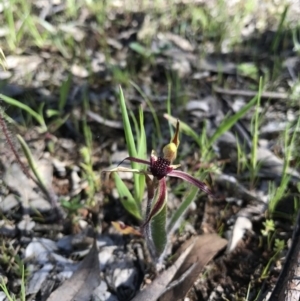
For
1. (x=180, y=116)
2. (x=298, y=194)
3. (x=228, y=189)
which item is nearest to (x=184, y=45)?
(x=180, y=116)

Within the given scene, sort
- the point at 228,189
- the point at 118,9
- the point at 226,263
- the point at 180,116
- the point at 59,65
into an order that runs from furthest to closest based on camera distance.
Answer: the point at 118,9 → the point at 59,65 → the point at 180,116 → the point at 228,189 → the point at 226,263

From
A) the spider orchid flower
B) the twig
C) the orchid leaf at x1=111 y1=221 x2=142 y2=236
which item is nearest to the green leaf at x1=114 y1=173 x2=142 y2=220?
the orchid leaf at x1=111 y1=221 x2=142 y2=236

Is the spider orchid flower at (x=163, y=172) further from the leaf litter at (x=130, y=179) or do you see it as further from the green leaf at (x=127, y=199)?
the leaf litter at (x=130, y=179)

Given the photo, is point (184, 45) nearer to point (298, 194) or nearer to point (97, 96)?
point (97, 96)

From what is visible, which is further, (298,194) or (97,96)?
(97,96)

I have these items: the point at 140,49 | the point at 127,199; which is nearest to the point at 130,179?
the point at 127,199

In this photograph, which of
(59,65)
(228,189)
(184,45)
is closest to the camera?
(228,189)

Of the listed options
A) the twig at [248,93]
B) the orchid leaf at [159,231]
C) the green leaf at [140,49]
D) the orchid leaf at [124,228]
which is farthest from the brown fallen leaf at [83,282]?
the green leaf at [140,49]
